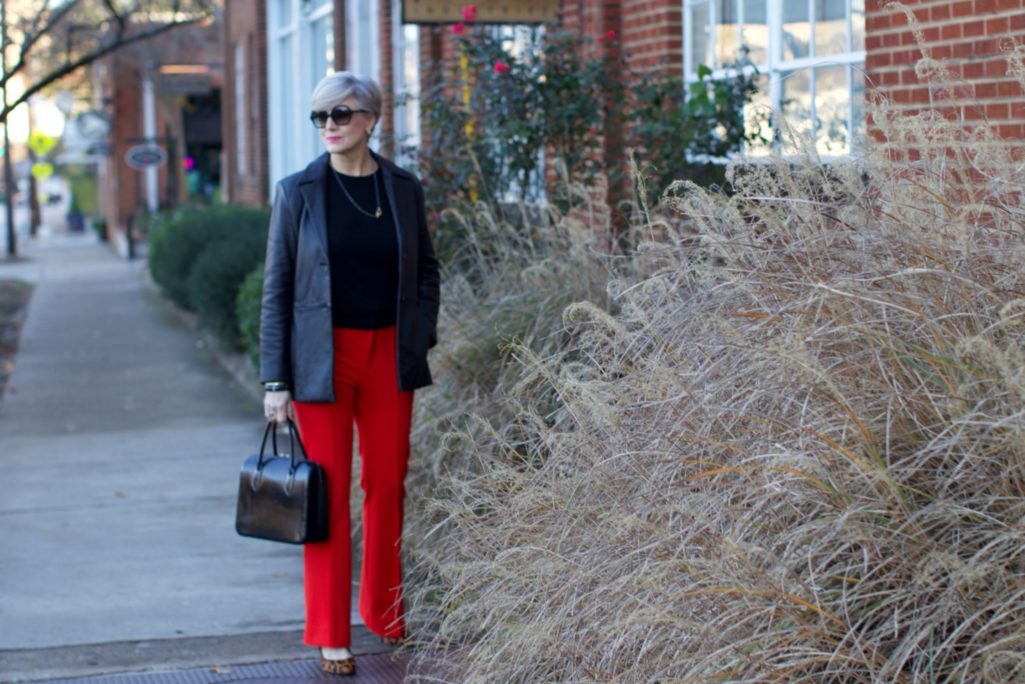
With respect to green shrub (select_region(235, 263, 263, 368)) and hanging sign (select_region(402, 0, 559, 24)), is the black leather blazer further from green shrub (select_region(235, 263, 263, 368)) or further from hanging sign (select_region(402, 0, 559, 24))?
green shrub (select_region(235, 263, 263, 368))

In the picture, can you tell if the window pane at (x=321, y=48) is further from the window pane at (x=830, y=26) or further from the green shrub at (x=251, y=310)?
the window pane at (x=830, y=26)

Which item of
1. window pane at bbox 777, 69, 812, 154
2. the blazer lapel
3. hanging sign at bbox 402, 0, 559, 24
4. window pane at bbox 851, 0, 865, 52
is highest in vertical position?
hanging sign at bbox 402, 0, 559, 24

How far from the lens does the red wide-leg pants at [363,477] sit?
194 inches

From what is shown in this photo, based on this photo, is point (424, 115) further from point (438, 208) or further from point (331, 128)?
point (331, 128)

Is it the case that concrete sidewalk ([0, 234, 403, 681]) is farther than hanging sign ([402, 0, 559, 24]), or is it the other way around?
hanging sign ([402, 0, 559, 24])

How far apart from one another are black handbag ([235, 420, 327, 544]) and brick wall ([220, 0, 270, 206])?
15.8 meters

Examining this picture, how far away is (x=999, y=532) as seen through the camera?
2.95 metres

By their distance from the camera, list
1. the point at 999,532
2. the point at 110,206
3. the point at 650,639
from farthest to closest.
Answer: the point at 110,206 → the point at 650,639 → the point at 999,532

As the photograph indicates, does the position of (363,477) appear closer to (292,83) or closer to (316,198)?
(316,198)

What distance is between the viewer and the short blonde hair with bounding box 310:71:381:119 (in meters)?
4.86

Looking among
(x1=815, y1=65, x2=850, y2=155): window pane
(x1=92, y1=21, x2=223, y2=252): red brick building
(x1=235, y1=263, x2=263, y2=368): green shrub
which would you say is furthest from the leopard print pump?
(x1=92, y1=21, x2=223, y2=252): red brick building

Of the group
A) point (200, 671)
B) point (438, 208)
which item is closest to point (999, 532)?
point (200, 671)

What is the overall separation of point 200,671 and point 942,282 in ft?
9.64

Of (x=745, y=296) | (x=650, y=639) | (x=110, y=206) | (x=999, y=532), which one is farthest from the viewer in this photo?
(x=110, y=206)
